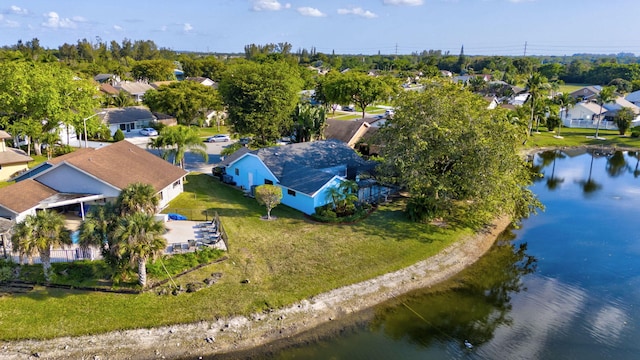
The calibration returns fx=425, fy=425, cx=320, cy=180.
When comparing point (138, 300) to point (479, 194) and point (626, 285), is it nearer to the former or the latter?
point (479, 194)

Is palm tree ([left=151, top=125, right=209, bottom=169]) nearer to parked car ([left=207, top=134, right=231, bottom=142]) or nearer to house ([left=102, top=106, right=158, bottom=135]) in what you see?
parked car ([left=207, top=134, right=231, bottom=142])

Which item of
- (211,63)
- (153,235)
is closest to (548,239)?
(153,235)

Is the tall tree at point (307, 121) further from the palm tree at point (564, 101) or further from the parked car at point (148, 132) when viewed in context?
the palm tree at point (564, 101)

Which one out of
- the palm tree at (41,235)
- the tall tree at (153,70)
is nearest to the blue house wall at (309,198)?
the palm tree at (41,235)

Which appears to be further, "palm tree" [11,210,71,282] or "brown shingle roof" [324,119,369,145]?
"brown shingle roof" [324,119,369,145]

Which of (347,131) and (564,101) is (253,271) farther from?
(564,101)

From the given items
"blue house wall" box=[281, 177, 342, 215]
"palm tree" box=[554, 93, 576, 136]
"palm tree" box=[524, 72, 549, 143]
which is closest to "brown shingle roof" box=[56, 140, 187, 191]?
"blue house wall" box=[281, 177, 342, 215]
